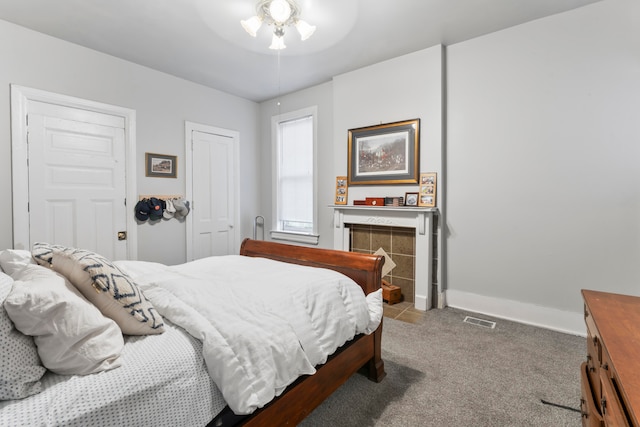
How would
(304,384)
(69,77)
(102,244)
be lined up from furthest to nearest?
(102,244)
(69,77)
(304,384)

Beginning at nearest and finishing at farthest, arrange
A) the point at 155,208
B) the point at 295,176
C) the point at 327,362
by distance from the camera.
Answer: the point at 327,362, the point at 155,208, the point at 295,176

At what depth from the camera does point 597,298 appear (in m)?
1.23

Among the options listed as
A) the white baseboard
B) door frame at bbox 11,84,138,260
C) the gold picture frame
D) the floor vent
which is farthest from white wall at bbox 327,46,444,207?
door frame at bbox 11,84,138,260

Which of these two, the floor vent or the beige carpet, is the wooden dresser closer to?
the beige carpet

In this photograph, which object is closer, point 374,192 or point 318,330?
point 318,330

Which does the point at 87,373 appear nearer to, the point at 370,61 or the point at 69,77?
the point at 69,77

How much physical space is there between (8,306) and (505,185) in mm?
3322

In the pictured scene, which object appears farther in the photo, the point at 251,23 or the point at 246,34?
the point at 246,34

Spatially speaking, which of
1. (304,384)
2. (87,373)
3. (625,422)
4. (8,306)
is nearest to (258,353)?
(304,384)

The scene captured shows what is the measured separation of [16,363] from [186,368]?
437mm

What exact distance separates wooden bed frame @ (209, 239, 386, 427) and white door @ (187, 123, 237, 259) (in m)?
1.75

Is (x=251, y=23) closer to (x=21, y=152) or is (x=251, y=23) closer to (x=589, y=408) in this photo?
(x=21, y=152)

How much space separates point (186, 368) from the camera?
1023 mm

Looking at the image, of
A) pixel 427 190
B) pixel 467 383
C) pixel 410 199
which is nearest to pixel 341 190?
pixel 410 199
